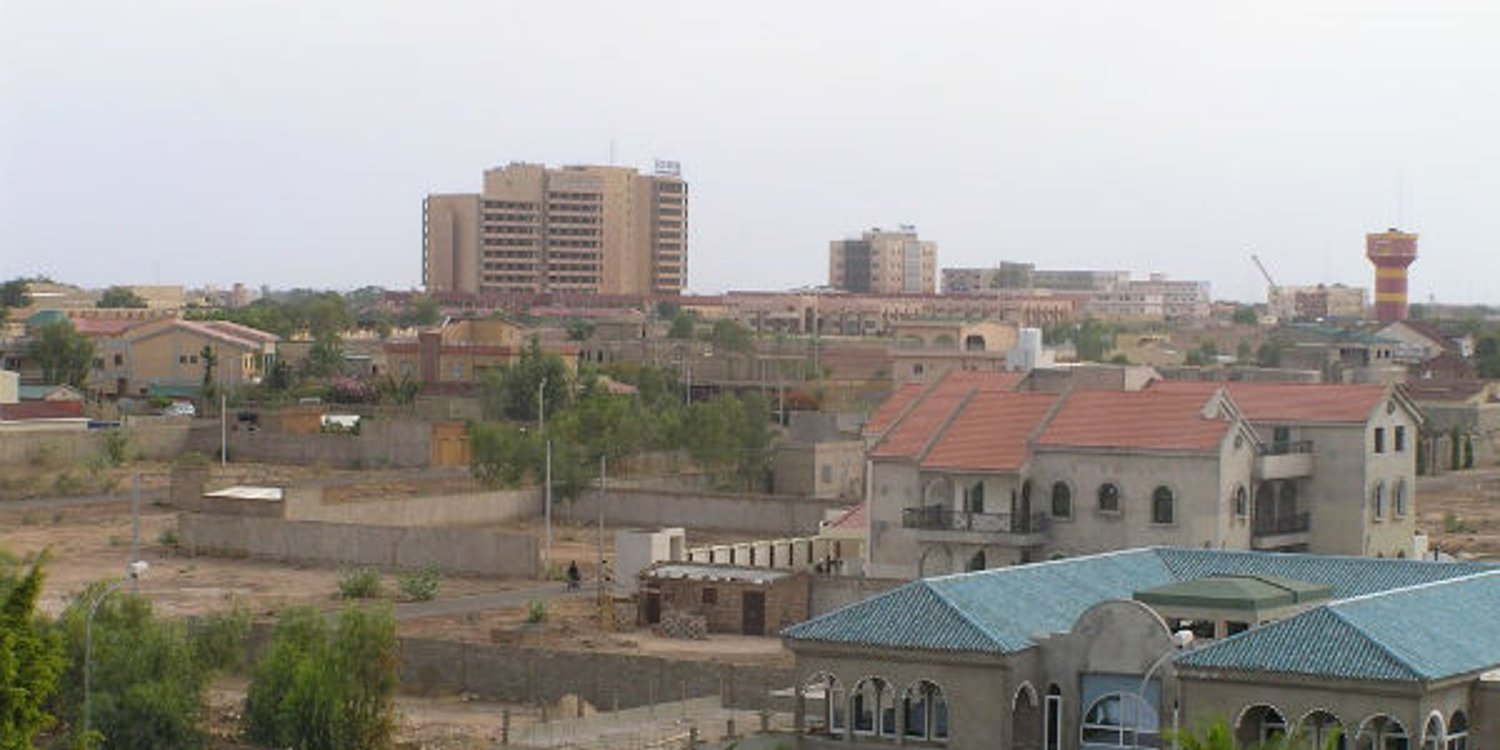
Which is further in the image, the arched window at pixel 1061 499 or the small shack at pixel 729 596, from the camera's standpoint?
the small shack at pixel 729 596

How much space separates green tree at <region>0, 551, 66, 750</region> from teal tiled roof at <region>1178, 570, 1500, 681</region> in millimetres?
14518

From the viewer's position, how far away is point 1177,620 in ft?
125

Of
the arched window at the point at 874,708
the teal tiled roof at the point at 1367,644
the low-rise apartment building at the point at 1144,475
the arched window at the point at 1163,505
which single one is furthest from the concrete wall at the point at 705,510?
the teal tiled roof at the point at 1367,644

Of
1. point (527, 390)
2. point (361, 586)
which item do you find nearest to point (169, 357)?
point (527, 390)

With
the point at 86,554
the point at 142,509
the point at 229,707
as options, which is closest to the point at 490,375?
the point at 142,509

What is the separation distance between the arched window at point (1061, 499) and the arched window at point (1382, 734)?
21.0 metres

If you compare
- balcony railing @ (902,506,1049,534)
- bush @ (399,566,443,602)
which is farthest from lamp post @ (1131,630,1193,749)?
bush @ (399,566,443,602)

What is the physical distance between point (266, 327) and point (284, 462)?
235ft

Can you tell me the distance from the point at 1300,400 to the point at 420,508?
29.0 meters

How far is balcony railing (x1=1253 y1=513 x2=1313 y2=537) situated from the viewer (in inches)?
2190

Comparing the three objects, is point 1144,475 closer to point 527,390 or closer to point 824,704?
point 824,704

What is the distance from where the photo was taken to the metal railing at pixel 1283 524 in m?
55.6

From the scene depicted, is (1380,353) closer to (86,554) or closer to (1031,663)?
(86,554)

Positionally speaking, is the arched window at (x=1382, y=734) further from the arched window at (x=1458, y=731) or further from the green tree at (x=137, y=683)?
the green tree at (x=137, y=683)
